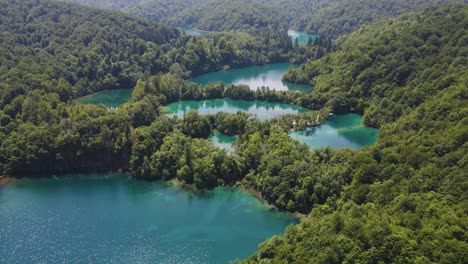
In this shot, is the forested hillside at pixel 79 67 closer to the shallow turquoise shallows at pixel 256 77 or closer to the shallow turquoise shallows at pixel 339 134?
the shallow turquoise shallows at pixel 256 77

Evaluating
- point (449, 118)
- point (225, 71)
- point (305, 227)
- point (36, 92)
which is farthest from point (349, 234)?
point (225, 71)

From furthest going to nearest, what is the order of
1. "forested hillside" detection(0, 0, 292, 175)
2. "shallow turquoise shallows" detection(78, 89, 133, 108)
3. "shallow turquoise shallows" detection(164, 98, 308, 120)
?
"shallow turquoise shallows" detection(78, 89, 133, 108) → "shallow turquoise shallows" detection(164, 98, 308, 120) → "forested hillside" detection(0, 0, 292, 175)

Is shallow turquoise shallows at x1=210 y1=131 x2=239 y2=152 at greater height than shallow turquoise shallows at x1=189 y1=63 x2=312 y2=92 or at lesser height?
lesser

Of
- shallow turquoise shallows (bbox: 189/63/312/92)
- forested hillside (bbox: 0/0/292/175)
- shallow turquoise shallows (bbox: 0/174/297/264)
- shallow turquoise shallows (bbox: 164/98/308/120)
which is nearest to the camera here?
shallow turquoise shallows (bbox: 0/174/297/264)

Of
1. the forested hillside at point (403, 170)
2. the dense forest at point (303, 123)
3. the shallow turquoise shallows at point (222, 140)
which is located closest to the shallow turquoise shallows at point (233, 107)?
the dense forest at point (303, 123)

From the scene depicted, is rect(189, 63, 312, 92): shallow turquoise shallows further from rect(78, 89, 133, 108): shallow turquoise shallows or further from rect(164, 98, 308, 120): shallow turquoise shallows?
rect(78, 89, 133, 108): shallow turquoise shallows

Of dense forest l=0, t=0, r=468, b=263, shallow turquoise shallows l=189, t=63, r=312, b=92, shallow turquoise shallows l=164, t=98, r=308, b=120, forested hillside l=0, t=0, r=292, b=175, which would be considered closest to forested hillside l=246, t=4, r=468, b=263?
dense forest l=0, t=0, r=468, b=263
